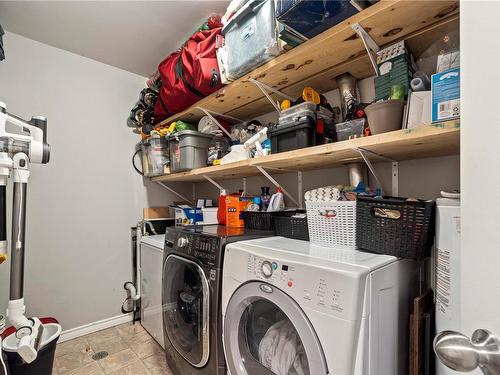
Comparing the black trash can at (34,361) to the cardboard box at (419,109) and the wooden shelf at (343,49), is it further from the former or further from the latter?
the cardboard box at (419,109)

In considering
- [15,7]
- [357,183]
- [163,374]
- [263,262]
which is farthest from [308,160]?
[15,7]

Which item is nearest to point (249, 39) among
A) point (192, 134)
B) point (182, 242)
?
point (192, 134)

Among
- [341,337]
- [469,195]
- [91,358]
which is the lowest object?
[91,358]

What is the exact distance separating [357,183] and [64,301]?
8.26 ft

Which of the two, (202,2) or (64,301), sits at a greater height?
(202,2)

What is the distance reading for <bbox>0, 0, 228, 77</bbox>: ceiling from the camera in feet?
5.45

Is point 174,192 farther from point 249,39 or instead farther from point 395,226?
point 395,226

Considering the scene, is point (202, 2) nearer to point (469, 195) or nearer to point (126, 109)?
point (126, 109)

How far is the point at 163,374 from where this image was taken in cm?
164

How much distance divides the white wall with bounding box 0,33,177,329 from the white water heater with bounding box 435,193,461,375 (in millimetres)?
2490

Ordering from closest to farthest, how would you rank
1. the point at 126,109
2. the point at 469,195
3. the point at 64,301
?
the point at 469,195
the point at 64,301
the point at 126,109

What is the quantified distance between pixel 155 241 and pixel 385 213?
5.53 feet

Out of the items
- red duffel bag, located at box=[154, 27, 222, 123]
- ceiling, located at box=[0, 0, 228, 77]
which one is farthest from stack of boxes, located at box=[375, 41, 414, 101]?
ceiling, located at box=[0, 0, 228, 77]

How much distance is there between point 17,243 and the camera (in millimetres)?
1352
